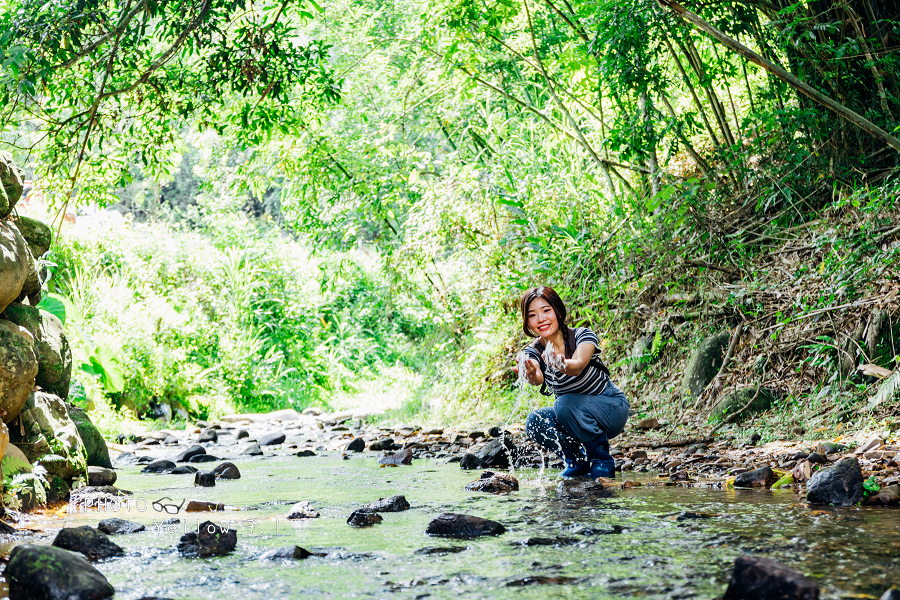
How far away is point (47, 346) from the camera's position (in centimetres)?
427

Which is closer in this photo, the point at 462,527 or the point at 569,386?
the point at 462,527

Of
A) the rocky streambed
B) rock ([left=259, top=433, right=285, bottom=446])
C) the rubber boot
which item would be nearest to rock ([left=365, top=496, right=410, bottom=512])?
the rocky streambed

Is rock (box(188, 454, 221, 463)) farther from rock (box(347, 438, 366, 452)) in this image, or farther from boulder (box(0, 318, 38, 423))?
boulder (box(0, 318, 38, 423))

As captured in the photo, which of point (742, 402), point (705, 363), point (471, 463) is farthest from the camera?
point (705, 363)

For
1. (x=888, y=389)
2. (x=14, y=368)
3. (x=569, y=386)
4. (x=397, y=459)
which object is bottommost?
(x=397, y=459)

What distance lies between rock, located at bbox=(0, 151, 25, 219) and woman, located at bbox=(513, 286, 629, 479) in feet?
9.04

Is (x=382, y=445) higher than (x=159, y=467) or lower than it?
lower

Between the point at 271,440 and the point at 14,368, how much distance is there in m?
4.91

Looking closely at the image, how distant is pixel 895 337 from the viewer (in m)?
4.98

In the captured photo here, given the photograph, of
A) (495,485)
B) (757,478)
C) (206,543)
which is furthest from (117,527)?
(757,478)

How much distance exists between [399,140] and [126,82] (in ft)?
18.4

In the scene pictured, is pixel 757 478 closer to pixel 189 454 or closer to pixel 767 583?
pixel 767 583

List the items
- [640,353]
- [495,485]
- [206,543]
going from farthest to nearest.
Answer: [640,353]
[495,485]
[206,543]

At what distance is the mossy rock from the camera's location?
Result: 216 inches
